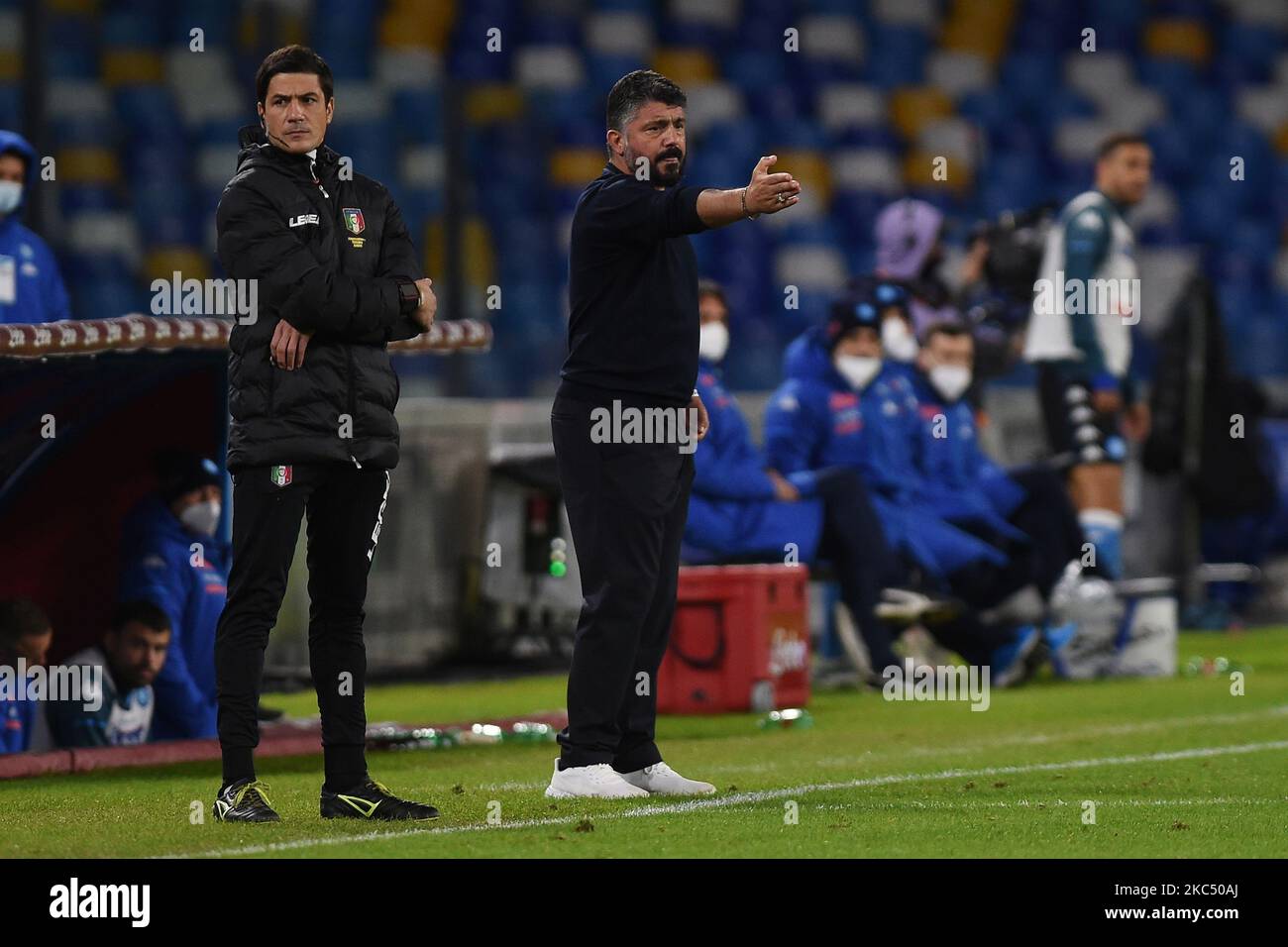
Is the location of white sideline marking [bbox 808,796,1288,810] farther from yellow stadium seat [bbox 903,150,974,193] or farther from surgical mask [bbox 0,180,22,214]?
yellow stadium seat [bbox 903,150,974,193]

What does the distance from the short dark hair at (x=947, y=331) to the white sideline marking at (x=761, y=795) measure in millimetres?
4097

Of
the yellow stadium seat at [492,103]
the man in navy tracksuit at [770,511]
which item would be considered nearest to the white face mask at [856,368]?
the man in navy tracksuit at [770,511]

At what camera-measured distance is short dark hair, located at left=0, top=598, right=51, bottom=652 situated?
6789mm

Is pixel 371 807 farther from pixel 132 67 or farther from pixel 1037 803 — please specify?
→ pixel 132 67

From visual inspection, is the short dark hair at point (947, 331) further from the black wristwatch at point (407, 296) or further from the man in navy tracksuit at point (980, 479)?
the black wristwatch at point (407, 296)

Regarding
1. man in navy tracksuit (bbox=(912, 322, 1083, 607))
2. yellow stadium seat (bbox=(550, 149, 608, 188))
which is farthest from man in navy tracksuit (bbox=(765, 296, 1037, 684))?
yellow stadium seat (bbox=(550, 149, 608, 188))

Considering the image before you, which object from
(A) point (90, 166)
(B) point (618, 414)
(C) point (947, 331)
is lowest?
(B) point (618, 414)

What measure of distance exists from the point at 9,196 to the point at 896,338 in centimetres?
424

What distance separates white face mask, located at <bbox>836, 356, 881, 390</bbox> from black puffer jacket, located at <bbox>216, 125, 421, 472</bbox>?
5511mm

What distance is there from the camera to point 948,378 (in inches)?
435

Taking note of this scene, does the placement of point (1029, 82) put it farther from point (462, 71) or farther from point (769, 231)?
point (462, 71)

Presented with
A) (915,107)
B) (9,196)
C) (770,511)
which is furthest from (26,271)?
(915,107)

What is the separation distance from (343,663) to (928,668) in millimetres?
5060

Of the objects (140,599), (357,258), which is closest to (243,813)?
(357,258)
